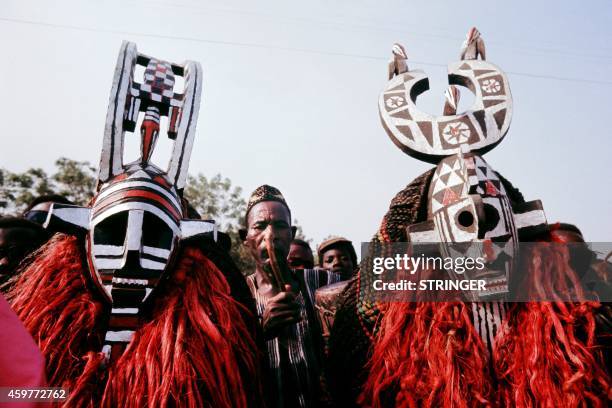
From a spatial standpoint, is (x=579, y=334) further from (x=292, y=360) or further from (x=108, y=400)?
(x=108, y=400)

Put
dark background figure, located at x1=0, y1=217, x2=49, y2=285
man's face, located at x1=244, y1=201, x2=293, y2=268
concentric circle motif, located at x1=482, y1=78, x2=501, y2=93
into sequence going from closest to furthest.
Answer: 1. concentric circle motif, located at x1=482, y1=78, x2=501, y2=93
2. dark background figure, located at x1=0, y1=217, x2=49, y2=285
3. man's face, located at x1=244, y1=201, x2=293, y2=268

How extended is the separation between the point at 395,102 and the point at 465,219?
2.34ft

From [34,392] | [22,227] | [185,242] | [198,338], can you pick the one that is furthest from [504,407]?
[22,227]

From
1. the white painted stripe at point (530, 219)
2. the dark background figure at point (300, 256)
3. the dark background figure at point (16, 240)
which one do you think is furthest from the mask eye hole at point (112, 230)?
the dark background figure at point (300, 256)

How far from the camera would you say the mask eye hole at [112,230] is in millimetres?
1852

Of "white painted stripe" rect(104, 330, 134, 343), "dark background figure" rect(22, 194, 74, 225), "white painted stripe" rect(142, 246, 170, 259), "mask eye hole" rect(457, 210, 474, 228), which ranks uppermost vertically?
"dark background figure" rect(22, 194, 74, 225)

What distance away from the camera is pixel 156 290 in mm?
1888

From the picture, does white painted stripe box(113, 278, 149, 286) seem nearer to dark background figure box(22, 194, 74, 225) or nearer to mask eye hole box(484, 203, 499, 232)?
mask eye hole box(484, 203, 499, 232)

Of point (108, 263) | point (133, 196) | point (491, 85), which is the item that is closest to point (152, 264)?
point (108, 263)

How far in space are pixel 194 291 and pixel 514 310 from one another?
51.1 inches

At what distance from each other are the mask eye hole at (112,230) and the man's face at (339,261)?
10.0 feet

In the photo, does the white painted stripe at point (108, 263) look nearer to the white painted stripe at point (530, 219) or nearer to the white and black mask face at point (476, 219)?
the white and black mask face at point (476, 219)

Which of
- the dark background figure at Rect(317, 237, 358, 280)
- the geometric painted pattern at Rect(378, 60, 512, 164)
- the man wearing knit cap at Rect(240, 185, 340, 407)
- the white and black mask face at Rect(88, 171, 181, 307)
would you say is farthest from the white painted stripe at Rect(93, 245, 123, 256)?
the dark background figure at Rect(317, 237, 358, 280)

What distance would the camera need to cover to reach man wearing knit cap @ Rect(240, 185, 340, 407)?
2209 mm
